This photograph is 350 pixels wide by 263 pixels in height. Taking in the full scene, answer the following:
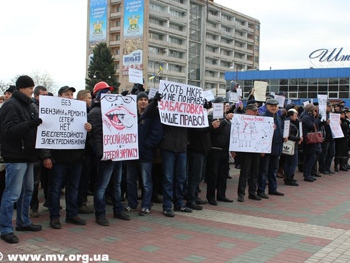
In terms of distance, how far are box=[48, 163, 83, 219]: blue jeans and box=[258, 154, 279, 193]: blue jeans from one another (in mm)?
4540

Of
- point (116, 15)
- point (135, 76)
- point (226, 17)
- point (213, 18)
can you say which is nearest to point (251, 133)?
point (135, 76)

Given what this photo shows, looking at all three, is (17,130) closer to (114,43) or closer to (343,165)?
(343,165)

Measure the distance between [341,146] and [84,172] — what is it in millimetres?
10081

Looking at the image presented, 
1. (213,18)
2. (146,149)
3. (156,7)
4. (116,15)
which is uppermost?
(213,18)

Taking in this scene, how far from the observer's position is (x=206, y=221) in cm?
720

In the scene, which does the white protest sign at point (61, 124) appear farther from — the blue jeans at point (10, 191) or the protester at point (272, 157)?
the protester at point (272, 157)

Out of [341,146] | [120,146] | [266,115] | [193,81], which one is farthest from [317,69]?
[120,146]

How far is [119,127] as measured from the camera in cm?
695

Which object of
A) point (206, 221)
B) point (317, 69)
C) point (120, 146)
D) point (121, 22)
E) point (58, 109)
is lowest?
point (206, 221)

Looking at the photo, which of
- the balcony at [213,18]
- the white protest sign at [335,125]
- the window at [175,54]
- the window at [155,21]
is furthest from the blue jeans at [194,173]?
the balcony at [213,18]

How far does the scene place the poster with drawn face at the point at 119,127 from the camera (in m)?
6.71

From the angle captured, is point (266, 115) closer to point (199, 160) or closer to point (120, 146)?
point (199, 160)

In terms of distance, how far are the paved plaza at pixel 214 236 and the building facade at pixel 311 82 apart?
52567 millimetres
